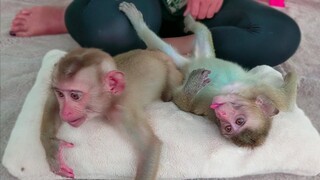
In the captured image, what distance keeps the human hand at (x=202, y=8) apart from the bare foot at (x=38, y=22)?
0.45 meters

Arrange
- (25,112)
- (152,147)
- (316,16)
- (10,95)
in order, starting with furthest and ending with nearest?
1. (316,16)
2. (10,95)
3. (25,112)
4. (152,147)

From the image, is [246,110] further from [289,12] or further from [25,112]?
[289,12]

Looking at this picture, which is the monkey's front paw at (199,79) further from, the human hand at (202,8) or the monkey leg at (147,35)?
the human hand at (202,8)

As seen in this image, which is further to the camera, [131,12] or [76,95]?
[131,12]

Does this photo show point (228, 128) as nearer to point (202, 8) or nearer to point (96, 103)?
point (96, 103)

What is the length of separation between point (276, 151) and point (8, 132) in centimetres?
61

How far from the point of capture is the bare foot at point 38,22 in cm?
155

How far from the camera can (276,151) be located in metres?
0.99

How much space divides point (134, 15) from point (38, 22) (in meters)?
0.44

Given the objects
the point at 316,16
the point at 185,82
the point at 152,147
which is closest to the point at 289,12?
the point at 316,16

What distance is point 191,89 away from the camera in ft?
3.57

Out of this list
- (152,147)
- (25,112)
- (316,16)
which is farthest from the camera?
(316,16)

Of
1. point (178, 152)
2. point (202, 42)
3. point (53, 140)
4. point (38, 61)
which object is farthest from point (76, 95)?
point (38, 61)

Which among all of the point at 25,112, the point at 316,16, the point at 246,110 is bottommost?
the point at 316,16
